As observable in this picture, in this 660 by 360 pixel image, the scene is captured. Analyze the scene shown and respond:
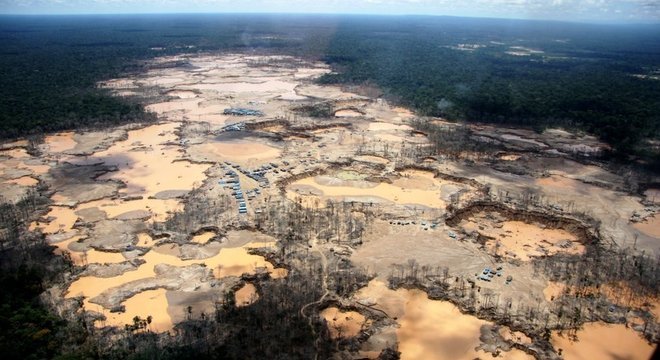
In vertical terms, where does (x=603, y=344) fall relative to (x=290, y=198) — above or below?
below

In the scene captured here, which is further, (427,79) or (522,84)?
(427,79)

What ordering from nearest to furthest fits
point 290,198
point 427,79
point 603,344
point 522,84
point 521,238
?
point 603,344 < point 521,238 < point 290,198 < point 522,84 < point 427,79

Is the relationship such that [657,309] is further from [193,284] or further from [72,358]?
[72,358]

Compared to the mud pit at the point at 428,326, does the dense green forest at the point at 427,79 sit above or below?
above

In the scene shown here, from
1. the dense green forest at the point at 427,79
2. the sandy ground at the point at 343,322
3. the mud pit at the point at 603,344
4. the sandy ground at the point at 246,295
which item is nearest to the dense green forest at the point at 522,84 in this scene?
the dense green forest at the point at 427,79

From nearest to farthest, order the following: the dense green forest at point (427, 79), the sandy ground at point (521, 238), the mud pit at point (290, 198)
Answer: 1. the mud pit at point (290, 198)
2. the sandy ground at point (521, 238)
3. the dense green forest at point (427, 79)

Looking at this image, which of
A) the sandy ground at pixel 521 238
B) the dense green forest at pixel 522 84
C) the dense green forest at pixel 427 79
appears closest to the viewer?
the sandy ground at pixel 521 238

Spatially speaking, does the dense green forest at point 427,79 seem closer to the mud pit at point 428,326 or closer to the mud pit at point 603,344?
the mud pit at point 603,344

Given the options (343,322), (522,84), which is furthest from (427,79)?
(343,322)

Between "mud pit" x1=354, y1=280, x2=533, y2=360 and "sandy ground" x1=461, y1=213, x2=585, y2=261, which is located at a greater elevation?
"sandy ground" x1=461, y1=213, x2=585, y2=261

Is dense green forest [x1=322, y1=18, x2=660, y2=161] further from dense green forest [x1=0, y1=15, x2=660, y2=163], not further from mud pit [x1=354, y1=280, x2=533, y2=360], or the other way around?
mud pit [x1=354, y1=280, x2=533, y2=360]

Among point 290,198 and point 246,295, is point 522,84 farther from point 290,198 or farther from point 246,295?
point 246,295

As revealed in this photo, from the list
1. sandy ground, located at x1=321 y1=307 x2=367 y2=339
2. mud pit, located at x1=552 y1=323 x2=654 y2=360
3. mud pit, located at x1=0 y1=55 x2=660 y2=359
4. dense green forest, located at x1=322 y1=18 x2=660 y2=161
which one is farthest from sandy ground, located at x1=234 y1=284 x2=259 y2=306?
dense green forest, located at x1=322 y1=18 x2=660 y2=161
